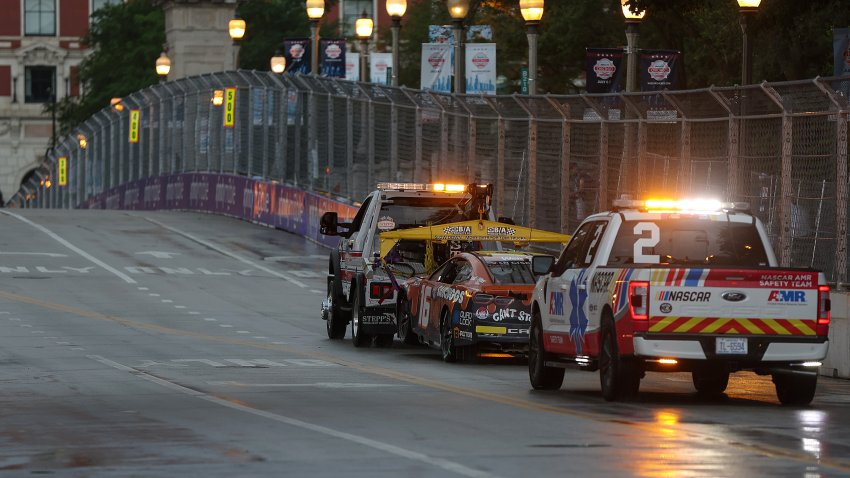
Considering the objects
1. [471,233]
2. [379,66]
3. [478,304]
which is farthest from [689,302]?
[379,66]

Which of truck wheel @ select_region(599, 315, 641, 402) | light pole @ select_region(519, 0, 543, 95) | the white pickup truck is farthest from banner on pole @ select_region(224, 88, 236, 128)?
truck wheel @ select_region(599, 315, 641, 402)

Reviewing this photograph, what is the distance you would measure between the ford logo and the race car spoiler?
7.26m

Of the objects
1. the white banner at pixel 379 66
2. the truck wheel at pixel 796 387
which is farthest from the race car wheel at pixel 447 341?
the white banner at pixel 379 66

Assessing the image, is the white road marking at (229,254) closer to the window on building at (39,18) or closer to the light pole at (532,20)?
the light pole at (532,20)

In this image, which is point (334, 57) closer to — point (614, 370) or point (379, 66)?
point (379, 66)

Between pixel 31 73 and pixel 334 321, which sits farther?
pixel 31 73

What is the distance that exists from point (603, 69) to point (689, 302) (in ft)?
75.6

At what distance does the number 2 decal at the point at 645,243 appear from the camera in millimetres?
17438

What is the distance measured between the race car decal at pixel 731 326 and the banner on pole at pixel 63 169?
248ft

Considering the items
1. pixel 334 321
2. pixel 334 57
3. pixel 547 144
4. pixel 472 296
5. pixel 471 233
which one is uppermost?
pixel 334 57

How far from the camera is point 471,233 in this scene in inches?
945

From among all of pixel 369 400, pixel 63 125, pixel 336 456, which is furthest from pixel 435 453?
pixel 63 125

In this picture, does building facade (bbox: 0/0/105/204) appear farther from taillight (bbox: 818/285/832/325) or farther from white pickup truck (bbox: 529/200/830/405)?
taillight (bbox: 818/285/832/325)

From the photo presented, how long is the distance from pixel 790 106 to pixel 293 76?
1222 inches
